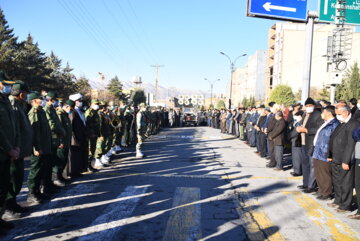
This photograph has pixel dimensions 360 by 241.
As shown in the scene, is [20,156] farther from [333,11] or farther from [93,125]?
[333,11]

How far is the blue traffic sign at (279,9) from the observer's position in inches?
453

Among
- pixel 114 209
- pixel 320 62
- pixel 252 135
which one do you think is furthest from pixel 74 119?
pixel 320 62

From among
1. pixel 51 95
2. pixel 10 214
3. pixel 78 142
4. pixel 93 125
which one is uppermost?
pixel 51 95

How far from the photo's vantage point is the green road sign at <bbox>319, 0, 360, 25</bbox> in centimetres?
1172

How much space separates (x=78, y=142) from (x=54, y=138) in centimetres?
125

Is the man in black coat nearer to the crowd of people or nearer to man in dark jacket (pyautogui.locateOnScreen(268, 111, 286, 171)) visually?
the crowd of people

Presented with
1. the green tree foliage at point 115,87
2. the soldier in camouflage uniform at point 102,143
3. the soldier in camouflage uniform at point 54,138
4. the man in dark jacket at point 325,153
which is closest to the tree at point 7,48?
the soldier in camouflage uniform at point 102,143

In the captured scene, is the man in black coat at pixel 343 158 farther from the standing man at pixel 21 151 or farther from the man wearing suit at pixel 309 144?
the standing man at pixel 21 151

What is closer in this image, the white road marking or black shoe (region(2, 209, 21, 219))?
the white road marking

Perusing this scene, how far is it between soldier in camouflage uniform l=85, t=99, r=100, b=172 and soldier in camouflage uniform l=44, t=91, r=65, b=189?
1712 millimetres

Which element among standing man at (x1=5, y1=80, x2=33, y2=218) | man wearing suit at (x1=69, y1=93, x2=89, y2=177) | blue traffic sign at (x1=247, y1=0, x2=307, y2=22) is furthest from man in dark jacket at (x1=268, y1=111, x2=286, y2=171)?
standing man at (x1=5, y1=80, x2=33, y2=218)

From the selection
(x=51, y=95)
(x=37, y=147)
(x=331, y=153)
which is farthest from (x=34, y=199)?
(x=331, y=153)

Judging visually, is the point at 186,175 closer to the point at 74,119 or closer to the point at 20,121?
the point at 74,119

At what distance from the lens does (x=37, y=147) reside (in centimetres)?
590
